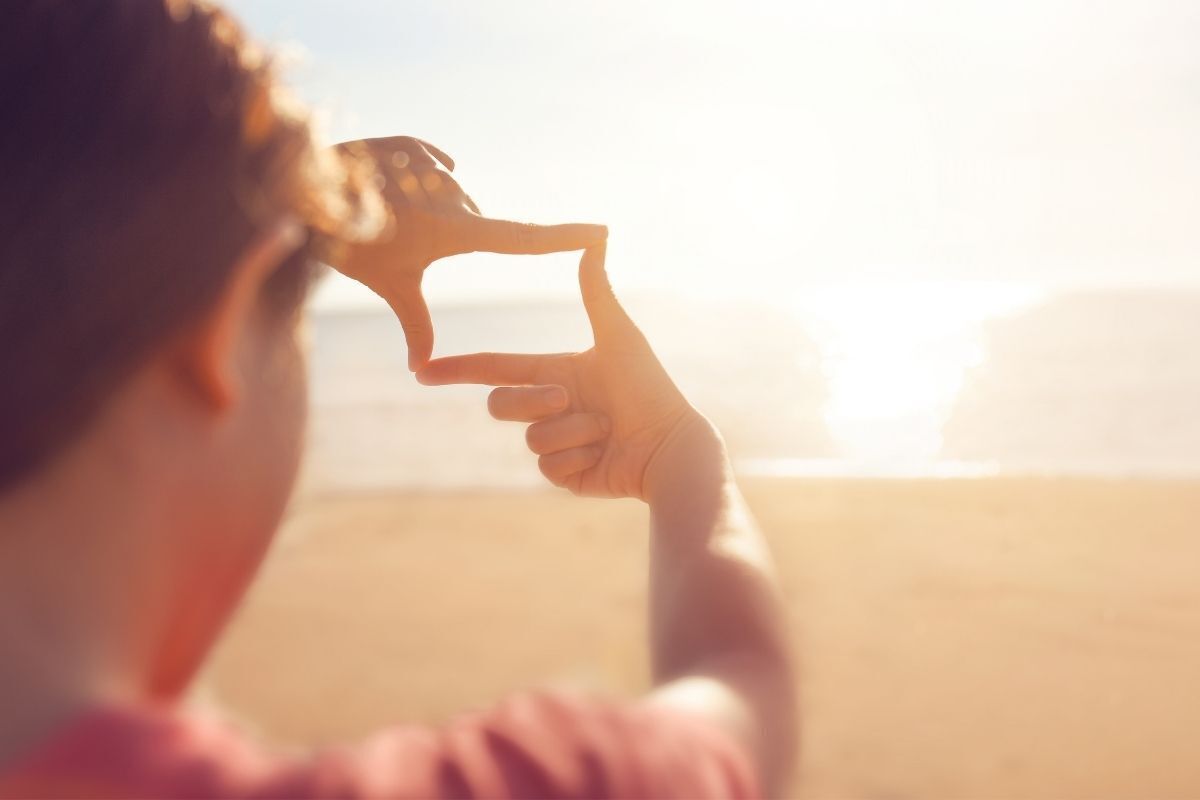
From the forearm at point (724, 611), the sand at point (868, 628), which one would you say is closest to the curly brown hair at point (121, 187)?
the forearm at point (724, 611)

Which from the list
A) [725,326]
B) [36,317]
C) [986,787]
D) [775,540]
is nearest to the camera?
[36,317]

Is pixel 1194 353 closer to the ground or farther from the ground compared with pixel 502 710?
closer to the ground

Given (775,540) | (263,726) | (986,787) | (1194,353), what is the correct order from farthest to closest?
(1194,353)
(775,540)
(263,726)
(986,787)

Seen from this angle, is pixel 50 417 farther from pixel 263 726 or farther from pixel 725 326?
pixel 725 326

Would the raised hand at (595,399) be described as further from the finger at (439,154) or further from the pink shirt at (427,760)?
the pink shirt at (427,760)

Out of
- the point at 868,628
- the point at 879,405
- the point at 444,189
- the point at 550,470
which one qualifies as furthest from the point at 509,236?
the point at 879,405

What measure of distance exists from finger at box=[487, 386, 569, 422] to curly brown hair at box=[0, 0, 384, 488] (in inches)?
21.6

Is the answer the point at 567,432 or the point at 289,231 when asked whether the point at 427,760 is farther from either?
the point at 567,432

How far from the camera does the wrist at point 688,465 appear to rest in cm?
114

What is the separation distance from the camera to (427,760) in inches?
26.5

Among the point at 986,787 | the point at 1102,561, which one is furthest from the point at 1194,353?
the point at 986,787

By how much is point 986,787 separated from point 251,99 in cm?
402

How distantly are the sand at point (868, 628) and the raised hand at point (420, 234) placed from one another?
1989mm

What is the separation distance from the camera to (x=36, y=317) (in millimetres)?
742
